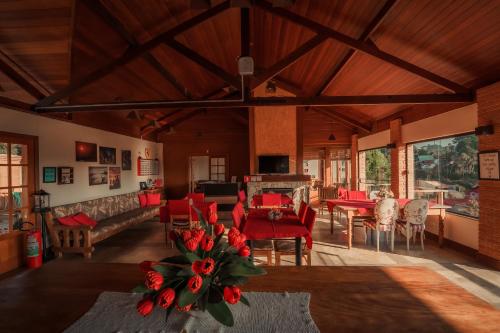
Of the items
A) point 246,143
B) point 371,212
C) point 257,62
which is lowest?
point 371,212

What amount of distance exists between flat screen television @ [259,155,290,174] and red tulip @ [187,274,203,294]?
26.6 ft

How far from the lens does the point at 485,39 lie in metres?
3.60

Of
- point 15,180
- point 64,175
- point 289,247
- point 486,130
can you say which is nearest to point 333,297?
point 289,247

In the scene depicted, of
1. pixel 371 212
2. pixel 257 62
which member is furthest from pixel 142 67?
pixel 371 212

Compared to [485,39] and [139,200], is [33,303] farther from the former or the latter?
[139,200]

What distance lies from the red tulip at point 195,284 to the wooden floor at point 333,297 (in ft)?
1.59

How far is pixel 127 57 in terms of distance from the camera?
4949 mm

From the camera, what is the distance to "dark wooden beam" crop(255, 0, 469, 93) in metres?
4.63

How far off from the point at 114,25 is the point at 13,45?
1424 mm

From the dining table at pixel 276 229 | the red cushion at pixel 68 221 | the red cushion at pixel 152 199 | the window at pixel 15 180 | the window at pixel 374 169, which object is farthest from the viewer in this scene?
the window at pixel 374 169

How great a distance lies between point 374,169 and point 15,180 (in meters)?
9.45

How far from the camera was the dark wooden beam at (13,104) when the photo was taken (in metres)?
4.28

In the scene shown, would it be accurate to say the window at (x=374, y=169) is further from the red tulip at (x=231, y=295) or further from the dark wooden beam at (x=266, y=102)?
the red tulip at (x=231, y=295)

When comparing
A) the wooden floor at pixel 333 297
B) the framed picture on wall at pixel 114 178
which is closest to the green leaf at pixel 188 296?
the wooden floor at pixel 333 297
